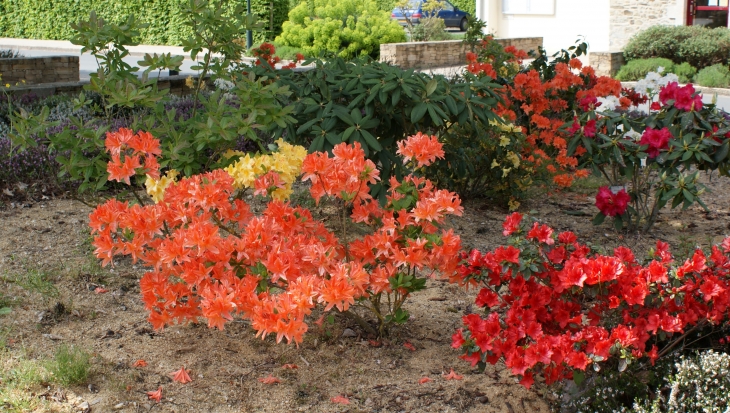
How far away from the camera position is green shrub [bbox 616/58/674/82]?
14.3 metres

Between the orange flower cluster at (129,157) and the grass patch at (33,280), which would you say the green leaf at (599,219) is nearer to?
the orange flower cluster at (129,157)

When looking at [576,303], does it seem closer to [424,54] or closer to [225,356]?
[225,356]

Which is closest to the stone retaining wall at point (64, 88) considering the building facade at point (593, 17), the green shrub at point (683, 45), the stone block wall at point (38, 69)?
the stone block wall at point (38, 69)

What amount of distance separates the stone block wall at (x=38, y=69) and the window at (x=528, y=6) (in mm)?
12758

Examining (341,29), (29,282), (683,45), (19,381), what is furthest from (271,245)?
(341,29)

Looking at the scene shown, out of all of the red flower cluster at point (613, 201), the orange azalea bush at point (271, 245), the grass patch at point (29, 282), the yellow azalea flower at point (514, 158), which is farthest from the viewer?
the yellow azalea flower at point (514, 158)

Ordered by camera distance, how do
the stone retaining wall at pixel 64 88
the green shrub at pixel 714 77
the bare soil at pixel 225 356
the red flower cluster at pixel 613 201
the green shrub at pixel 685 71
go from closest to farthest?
the bare soil at pixel 225 356 → the red flower cluster at pixel 613 201 → the stone retaining wall at pixel 64 88 → the green shrub at pixel 714 77 → the green shrub at pixel 685 71

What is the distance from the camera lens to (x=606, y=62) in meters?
15.3

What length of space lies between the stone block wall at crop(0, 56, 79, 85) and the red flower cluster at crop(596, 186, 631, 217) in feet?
27.0

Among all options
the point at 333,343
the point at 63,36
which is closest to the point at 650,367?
the point at 333,343

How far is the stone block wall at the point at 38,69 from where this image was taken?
9.98m

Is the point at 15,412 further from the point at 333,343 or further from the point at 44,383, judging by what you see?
the point at 333,343

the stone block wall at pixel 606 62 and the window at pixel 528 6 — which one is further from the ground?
the window at pixel 528 6

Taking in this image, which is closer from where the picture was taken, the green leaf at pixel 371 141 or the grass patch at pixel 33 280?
the grass patch at pixel 33 280
